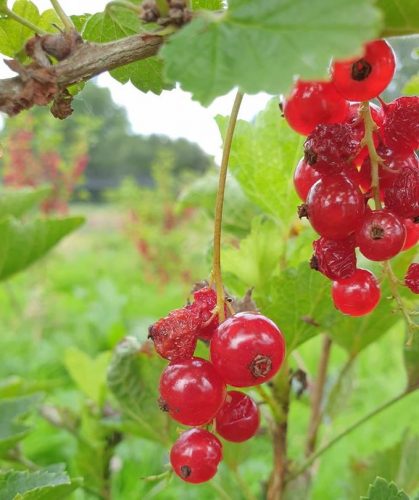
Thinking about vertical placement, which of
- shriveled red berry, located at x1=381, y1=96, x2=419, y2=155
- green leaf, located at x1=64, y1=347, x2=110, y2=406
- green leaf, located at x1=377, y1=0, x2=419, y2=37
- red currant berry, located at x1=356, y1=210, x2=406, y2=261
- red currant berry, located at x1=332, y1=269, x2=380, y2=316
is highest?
green leaf, located at x1=377, y1=0, x2=419, y2=37

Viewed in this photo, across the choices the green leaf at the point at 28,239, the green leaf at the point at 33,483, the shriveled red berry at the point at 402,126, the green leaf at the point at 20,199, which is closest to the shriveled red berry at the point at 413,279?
the shriveled red berry at the point at 402,126

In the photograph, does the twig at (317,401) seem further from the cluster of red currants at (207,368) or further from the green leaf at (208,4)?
the green leaf at (208,4)

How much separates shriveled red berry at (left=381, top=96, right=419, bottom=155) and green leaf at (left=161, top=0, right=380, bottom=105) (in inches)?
7.6

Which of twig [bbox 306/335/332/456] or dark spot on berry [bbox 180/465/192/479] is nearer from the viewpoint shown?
dark spot on berry [bbox 180/465/192/479]

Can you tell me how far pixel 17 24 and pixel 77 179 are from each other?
4.46 meters

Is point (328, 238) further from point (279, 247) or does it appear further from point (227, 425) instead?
point (279, 247)

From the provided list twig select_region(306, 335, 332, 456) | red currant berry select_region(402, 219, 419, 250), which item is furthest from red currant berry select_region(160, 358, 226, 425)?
twig select_region(306, 335, 332, 456)

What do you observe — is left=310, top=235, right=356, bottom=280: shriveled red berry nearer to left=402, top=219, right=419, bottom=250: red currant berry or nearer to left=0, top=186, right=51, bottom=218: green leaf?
left=402, top=219, right=419, bottom=250: red currant berry

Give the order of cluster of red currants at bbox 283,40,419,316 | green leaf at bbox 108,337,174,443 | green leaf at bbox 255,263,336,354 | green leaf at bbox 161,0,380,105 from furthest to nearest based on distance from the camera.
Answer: green leaf at bbox 108,337,174,443 < green leaf at bbox 255,263,336,354 < cluster of red currants at bbox 283,40,419,316 < green leaf at bbox 161,0,380,105

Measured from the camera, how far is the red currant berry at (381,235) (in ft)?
1.74

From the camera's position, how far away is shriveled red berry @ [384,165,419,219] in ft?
1.80

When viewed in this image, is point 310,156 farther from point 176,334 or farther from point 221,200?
point 176,334

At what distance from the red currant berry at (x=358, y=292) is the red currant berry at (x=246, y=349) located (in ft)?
0.34

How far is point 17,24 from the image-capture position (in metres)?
0.61
